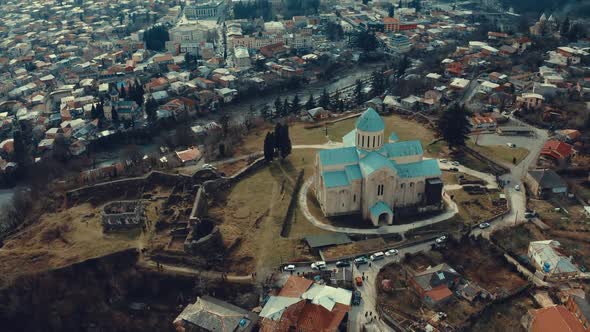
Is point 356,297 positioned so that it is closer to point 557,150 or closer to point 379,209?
A: point 379,209

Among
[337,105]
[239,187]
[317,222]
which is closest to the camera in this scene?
[317,222]

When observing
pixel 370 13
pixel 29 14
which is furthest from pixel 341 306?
pixel 29 14

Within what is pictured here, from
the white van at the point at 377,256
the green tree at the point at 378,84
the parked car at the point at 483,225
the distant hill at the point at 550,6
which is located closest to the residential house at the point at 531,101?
the green tree at the point at 378,84

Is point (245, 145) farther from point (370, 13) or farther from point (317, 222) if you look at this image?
point (370, 13)

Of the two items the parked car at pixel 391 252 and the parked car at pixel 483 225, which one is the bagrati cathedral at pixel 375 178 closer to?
the parked car at pixel 483 225

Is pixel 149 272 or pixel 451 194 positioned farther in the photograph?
pixel 451 194

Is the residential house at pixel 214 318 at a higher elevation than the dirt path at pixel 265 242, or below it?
below

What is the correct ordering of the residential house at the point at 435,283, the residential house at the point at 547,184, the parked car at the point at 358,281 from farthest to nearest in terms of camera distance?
the residential house at the point at 547,184
the parked car at the point at 358,281
the residential house at the point at 435,283
